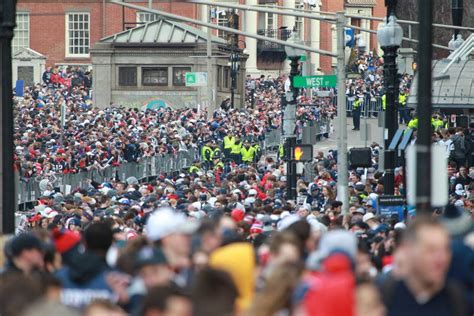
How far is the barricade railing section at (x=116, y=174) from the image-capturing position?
4344 cm

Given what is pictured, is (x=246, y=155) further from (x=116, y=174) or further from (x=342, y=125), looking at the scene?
(x=342, y=125)

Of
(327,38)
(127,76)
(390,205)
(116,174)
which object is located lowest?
(116,174)

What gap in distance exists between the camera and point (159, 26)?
74.8 metres

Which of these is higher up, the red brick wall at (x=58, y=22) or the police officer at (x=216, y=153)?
the red brick wall at (x=58, y=22)

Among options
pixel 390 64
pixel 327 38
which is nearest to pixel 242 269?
pixel 390 64

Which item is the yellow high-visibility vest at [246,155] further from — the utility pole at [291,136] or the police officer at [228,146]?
the utility pole at [291,136]

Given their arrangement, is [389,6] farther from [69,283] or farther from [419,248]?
[419,248]

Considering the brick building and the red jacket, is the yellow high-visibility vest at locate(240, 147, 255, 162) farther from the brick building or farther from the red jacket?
the brick building

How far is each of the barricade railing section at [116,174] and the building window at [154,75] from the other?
649 inches

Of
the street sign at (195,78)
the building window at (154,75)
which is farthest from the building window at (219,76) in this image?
the street sign at (195,78)

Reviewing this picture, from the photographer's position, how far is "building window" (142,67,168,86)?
241 feet

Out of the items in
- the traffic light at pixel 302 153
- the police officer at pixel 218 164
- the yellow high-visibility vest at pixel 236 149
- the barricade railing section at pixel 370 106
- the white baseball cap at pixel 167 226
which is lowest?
the police officer at pixel 218 164

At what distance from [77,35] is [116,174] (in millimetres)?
47783

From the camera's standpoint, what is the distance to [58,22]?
9719cm
